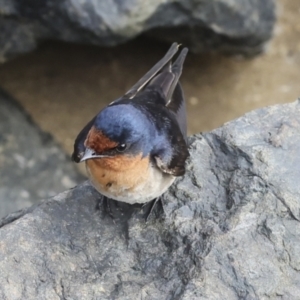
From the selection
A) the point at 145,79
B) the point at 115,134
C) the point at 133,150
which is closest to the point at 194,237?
the point at 133,150

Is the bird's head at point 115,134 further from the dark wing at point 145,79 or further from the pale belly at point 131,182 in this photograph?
the dark wing at point 145,79

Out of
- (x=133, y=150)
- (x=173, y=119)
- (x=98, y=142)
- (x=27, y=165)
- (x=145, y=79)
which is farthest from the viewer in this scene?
(x=27, y=165)

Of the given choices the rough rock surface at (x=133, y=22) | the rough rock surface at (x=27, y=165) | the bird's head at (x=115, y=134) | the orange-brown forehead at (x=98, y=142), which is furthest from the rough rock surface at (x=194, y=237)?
the rough rock surface at (x=27, y=165)

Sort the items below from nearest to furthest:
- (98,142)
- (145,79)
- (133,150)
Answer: (98,142)
(133,150)
(145,79)

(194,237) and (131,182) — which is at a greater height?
(131,182)

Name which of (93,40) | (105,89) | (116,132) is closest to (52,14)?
(93,40)

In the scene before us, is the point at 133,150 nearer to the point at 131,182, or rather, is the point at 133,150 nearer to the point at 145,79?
the point at 131,182
